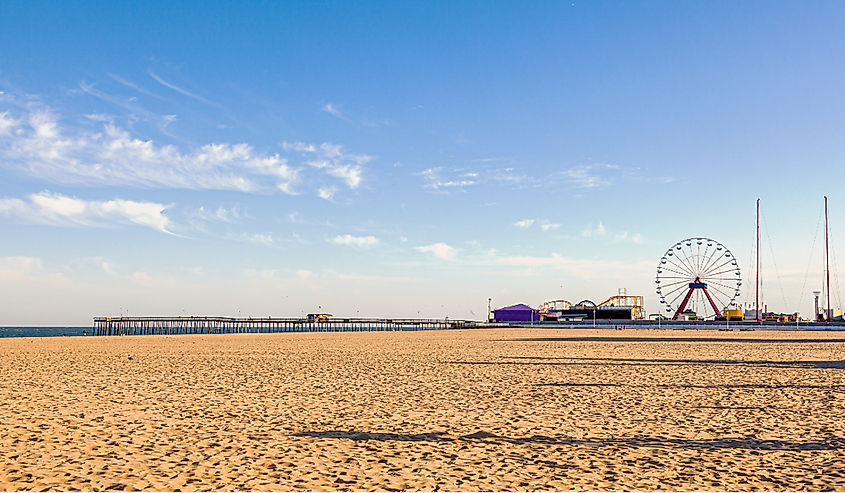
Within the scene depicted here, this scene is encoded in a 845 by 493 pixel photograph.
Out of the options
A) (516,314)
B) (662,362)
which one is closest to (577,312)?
(516,314)

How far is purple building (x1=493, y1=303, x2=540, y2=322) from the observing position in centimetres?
11075

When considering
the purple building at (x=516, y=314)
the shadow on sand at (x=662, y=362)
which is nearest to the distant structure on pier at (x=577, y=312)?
the purple building at (x=516, y=314)

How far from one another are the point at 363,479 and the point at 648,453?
315cm

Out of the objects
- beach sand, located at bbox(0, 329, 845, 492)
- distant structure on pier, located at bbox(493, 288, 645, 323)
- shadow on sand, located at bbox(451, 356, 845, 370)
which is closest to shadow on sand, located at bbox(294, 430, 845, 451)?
beach sand, located at bbox(0, 329, 845, 492)

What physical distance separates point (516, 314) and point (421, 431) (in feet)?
347

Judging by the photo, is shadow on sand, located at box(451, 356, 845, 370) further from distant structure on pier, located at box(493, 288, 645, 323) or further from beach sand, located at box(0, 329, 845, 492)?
distant structure on pier, located at box(493, 288, 645, 323)

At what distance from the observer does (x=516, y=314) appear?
112625 millimetres

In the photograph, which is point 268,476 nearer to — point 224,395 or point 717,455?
point 717,455

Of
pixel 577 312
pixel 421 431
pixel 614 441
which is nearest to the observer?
pixel 614 441

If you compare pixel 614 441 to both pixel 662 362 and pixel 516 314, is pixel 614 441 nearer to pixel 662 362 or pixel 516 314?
pixel 662 362

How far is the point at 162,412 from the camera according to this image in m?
9.80

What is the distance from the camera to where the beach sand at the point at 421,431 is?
6.09 m

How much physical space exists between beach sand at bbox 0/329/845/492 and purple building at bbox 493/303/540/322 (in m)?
95.5

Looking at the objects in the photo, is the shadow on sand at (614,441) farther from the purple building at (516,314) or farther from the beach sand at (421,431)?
the purple building at (516,314)
